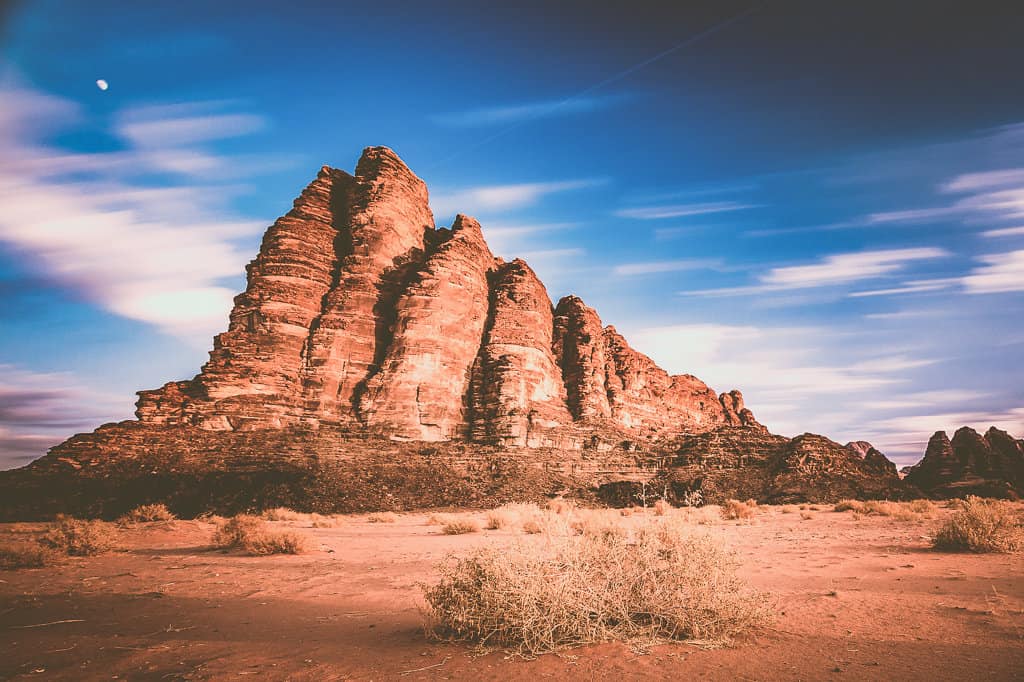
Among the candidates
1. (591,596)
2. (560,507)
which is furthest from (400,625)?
(560,507)

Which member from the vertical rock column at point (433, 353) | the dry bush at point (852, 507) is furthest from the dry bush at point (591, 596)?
the vertical rock column at point (433, 353)

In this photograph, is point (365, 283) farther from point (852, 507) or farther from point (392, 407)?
point (852, 507)

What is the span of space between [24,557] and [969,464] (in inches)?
3279

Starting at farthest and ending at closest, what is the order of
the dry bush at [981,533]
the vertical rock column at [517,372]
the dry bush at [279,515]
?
the vertical rock column at [517,372], the dry bush at [279,515], the dry bush at [981,533]

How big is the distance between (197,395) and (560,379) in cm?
4062

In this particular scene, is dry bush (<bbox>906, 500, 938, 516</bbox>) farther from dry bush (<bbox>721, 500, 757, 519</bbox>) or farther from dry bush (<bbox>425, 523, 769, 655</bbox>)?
dry bush (<bbox>425, 523, 769, 655</bbox>)

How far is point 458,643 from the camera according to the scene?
504cm

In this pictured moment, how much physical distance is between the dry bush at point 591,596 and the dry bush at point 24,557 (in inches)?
440

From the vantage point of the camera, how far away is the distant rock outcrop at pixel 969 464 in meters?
49.8

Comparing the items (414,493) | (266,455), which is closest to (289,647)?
(414,493)

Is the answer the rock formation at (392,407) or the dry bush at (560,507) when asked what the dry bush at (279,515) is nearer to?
the rock formation at (392,407)

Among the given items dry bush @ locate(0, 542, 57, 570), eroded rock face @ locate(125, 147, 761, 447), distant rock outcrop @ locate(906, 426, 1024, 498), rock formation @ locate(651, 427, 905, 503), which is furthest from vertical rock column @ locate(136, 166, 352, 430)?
distant rock outcrop @ locate(906, 426, 1024, 498)

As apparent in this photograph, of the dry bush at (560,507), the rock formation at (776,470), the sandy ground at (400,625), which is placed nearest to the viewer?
the sandy ground at (400,625)

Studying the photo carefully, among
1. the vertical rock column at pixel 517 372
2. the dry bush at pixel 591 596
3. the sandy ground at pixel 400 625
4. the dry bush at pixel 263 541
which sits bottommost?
Result: the dry bush at pixel 263 541
